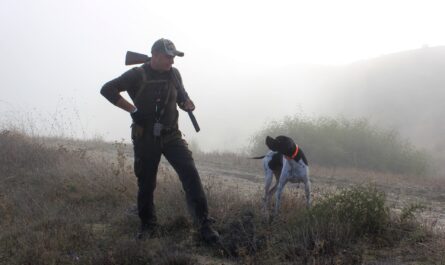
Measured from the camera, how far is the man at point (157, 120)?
5.02 meters

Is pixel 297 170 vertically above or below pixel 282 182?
above

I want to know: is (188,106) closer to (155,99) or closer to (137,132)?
(155,99)

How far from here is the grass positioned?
4480mm

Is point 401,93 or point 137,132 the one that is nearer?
point 137,132

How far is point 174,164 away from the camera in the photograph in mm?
5195

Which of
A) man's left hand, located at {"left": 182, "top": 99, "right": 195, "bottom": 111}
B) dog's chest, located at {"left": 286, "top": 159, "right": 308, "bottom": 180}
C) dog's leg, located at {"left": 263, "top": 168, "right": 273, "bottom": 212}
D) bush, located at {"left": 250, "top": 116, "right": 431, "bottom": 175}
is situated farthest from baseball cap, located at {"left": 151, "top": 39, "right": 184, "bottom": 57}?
bush, located at {"left": 250, "top": 116, "right": 431, "bottom": 175}

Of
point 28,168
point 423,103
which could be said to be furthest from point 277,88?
point 28,168

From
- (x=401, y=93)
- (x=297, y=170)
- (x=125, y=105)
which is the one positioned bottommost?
(x=297, y=170)

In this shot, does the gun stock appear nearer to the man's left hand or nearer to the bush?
the man's left hand

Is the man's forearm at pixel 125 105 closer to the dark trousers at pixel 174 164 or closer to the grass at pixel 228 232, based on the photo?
the dark trousers at pixel 174 164

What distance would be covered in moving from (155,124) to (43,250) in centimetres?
173

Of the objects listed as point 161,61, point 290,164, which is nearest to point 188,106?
point 161,61

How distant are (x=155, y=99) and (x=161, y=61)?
0.42 m

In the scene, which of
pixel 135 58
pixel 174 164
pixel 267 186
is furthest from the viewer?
pixel 267 186
